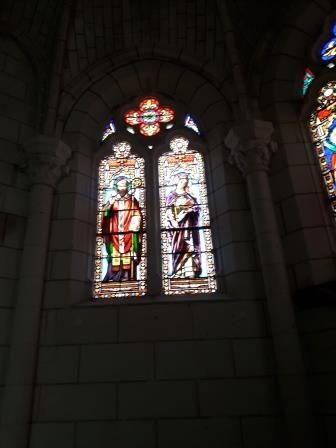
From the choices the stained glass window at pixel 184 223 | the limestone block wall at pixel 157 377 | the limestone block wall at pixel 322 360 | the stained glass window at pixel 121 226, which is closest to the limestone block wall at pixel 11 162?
the limestone block wall at pixel 157 377

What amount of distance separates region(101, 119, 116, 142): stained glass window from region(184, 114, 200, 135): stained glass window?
110cm

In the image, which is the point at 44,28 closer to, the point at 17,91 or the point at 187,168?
the point at 17,91

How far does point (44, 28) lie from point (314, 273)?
5.15m

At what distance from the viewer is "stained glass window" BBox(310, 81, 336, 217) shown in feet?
15.3

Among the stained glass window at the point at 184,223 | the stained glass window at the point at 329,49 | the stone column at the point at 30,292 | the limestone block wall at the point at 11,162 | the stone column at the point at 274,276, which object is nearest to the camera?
the stone column at the point at 274,276

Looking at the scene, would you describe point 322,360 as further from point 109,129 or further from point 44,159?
point 109,129

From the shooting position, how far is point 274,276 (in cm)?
405

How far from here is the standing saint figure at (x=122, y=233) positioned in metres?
4.82

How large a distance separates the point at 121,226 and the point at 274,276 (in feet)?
6.91

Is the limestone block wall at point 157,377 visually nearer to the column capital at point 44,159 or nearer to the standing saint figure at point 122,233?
the standing saint figure at point 122,233

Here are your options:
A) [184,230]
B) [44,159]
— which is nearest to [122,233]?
[184,230]

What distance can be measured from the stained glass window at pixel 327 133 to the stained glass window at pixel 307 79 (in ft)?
0.67

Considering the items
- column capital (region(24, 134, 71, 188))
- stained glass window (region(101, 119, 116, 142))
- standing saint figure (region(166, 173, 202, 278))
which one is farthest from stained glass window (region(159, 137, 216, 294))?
column capital (region(24, 134, 71, 188))

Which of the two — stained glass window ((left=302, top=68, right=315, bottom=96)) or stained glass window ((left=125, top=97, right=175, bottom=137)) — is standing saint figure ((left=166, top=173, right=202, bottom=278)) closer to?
stained glass window ((left=125, top=97, right=175, bottom=137))
